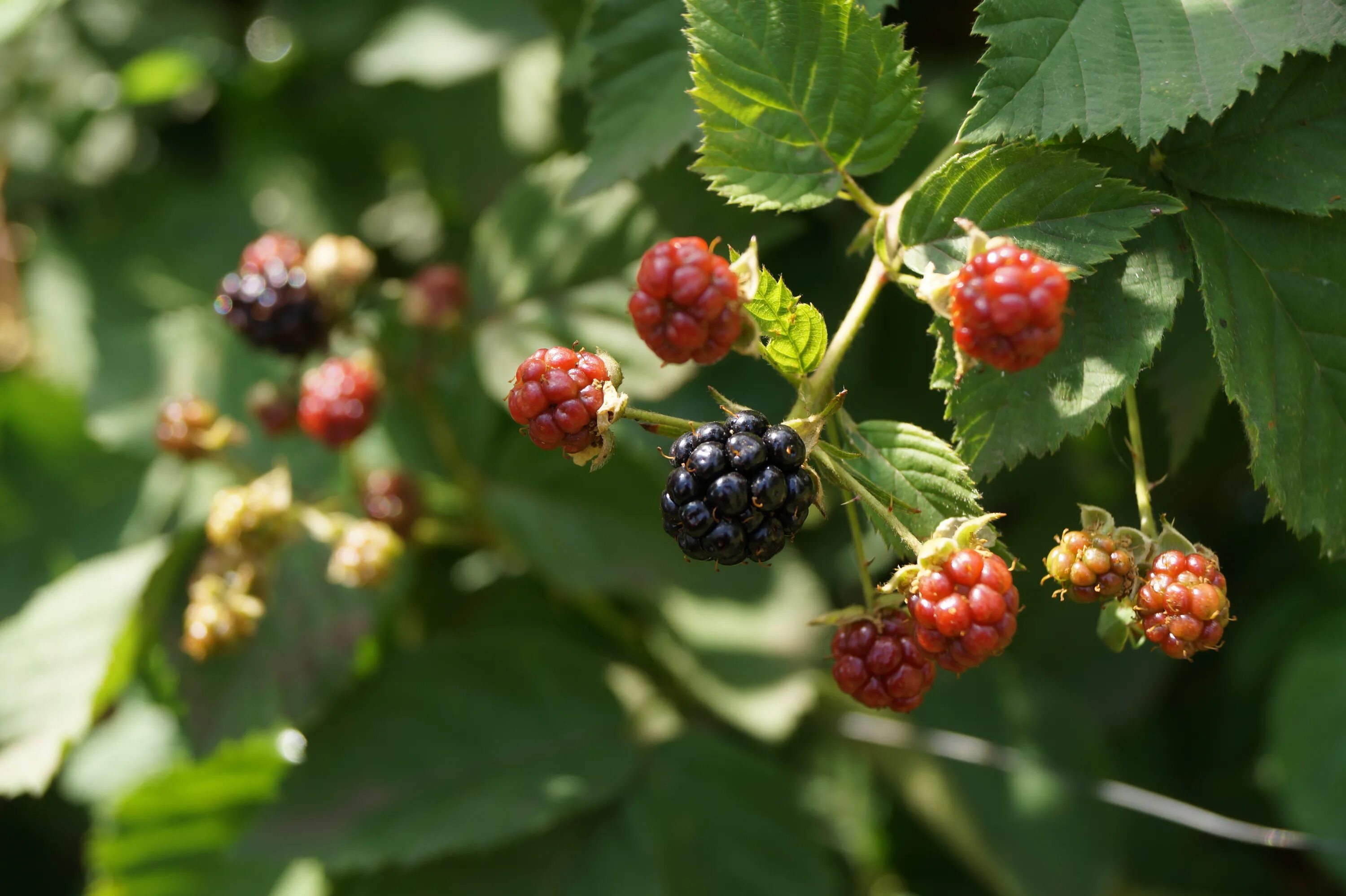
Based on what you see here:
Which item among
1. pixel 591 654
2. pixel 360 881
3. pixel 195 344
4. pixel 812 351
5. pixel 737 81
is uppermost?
pixel 737 81

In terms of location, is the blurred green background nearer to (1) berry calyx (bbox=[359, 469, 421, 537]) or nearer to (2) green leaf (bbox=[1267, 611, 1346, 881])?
(2) green leaf (bbox=[1267, 611, 1346, 881])

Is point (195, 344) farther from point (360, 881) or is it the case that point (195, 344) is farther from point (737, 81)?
point (737, 81)

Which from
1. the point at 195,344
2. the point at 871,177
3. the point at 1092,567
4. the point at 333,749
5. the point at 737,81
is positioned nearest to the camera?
the point at 1092,567

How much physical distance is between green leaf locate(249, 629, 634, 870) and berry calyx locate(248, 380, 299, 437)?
47cm

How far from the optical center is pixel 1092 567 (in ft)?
3.04

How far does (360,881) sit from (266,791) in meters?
0.28

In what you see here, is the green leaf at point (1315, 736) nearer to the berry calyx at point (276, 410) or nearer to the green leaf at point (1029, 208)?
the green leaf at point (1029, 208)

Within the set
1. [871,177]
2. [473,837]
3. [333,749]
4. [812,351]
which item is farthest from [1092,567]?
[333,749]

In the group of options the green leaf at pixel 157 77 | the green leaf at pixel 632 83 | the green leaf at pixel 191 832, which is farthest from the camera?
the green leaf at pixel 157 77

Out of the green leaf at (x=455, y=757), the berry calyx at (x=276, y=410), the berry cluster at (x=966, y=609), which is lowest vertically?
the green leaf at (x=455, y=757)

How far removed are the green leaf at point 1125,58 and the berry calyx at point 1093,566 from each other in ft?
1.26

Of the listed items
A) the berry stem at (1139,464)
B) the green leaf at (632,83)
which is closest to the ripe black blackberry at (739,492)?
the berry stem at (1139,464)

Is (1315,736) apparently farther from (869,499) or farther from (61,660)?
(61,660)

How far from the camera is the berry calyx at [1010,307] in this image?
83 centimetres
